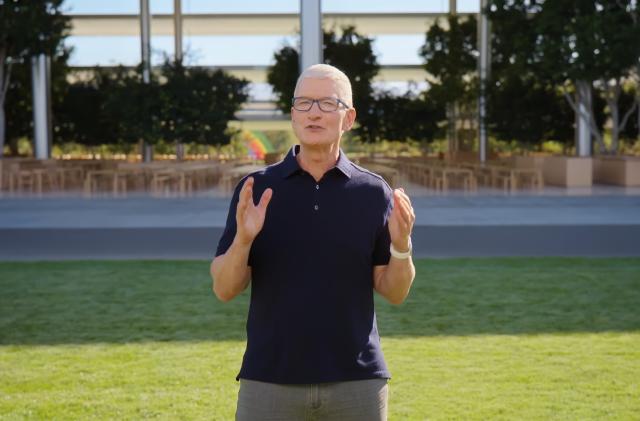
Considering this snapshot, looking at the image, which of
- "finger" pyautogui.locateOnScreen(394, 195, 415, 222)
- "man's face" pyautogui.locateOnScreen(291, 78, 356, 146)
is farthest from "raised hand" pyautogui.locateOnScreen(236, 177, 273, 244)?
"finger" pyautogui.locateOnScreen(394, 195, 415, 222)

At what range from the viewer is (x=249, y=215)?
2498 millimetres

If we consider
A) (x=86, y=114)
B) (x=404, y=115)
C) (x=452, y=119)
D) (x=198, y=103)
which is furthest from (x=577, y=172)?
(x=86, y=114)

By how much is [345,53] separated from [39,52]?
1062 centimetres

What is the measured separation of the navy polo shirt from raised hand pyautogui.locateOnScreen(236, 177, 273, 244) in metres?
0.11

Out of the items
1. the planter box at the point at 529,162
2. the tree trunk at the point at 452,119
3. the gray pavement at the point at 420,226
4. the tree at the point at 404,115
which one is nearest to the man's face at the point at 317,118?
the gray pavement at the point at 420,226

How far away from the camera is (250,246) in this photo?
8.55 feet

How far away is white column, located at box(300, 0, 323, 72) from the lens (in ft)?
90.8

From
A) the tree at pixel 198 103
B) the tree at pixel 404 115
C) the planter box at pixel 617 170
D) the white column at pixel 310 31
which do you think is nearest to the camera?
the planter box at pixel 617 170

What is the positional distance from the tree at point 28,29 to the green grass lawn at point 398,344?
55.4ft

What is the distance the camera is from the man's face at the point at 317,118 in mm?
2635

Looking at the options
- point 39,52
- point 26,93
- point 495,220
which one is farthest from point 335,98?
point 26,93

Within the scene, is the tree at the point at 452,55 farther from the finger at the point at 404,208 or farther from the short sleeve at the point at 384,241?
the finger at the point at 404,208

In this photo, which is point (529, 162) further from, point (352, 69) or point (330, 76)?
point (330, 76)

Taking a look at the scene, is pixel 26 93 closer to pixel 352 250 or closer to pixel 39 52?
pixel 39 52
